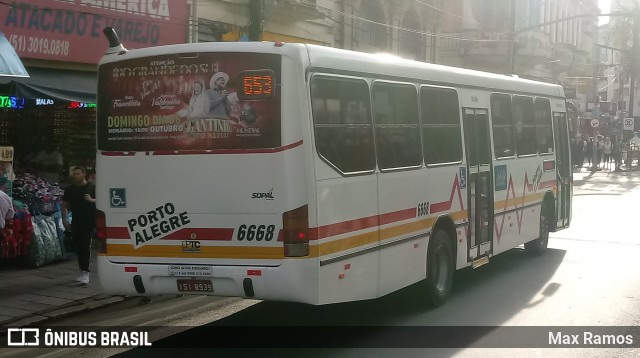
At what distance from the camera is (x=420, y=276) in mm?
9523

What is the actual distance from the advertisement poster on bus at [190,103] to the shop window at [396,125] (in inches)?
60.6

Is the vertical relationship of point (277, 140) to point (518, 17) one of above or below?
below

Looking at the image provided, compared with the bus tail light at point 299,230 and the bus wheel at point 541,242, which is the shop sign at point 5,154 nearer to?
the bus tail light at point 299,230

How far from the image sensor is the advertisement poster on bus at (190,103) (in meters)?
7.48

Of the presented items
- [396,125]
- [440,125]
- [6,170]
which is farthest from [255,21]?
[396,125]

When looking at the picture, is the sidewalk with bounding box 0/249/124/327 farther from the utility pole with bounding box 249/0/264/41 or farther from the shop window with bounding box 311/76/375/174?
the utility pole with bounding box 249/0/264/41

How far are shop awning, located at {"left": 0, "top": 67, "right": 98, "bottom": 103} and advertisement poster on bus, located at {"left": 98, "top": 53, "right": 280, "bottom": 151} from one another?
4289mm

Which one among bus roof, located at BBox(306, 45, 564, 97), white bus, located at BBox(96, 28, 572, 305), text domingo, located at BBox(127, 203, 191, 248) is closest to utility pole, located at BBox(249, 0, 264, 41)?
bus roof, located at BBox(306, 45, 564, 97)

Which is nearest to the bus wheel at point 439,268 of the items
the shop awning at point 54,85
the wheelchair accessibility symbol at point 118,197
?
the wheelchair accessibility symbol at point 118,197

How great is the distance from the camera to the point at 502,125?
1220 centimetres

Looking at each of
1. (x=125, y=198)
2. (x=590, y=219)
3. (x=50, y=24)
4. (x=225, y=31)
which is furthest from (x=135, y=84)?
(x=590, y=219)

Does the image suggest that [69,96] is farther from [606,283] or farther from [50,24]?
[606,283]

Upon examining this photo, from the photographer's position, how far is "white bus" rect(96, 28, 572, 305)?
7.40 meters

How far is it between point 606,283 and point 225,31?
12.5 metres
